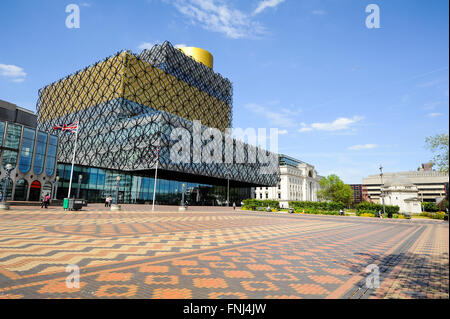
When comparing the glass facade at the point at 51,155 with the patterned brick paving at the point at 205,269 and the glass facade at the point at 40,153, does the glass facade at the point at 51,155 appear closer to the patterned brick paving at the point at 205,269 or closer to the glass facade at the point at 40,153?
the glass facade at the point at 40,153

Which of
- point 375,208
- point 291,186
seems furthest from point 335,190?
point 375,208

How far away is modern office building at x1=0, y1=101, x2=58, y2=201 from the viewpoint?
39875mm

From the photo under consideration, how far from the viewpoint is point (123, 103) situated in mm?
66438

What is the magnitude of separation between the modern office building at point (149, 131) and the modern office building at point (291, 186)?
27.1 m

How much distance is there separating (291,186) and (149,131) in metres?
83.3

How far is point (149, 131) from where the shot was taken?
5803 cm

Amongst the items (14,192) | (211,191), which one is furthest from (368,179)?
(14,192)

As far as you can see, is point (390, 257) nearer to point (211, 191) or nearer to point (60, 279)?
Answer: point (60, 279)

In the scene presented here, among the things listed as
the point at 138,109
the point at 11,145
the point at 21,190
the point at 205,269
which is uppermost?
the point at 138,109

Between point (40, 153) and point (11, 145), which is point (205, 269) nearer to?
point (11, 145)

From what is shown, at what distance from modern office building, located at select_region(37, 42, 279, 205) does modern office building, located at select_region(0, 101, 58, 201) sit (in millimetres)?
6829

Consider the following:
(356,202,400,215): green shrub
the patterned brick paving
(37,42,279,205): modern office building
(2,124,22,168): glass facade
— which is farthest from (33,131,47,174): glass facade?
(356,202,400,215): green shrub

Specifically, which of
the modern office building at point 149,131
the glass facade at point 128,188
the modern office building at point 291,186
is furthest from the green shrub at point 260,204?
the modern office building at point 291,186

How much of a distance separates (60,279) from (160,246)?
4550 millimetres
